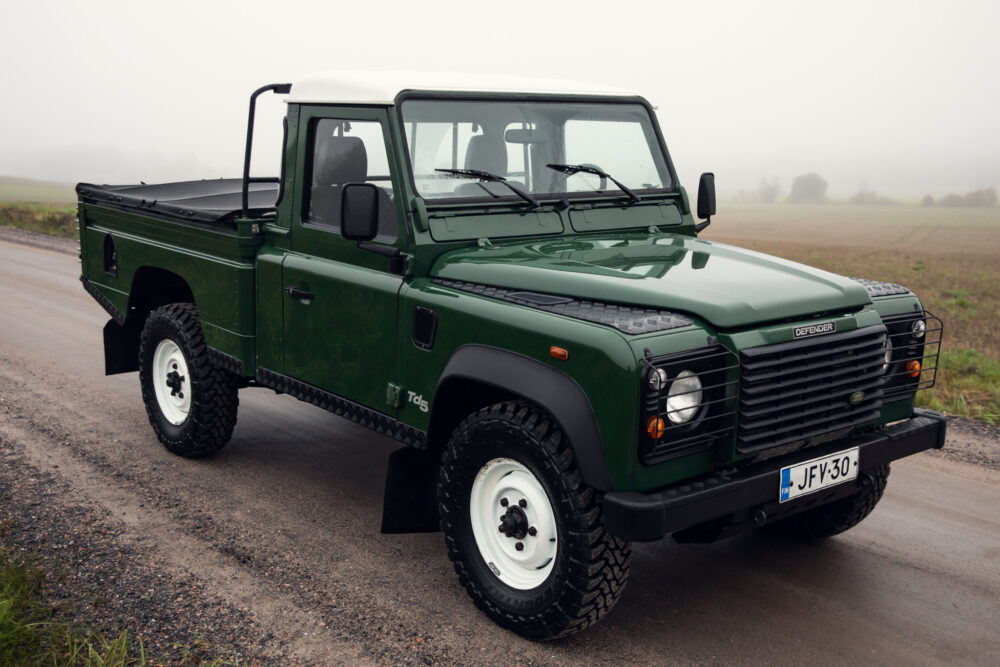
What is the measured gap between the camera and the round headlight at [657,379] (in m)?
3.40

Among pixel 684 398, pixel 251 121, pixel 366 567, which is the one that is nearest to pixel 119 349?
pixel 251 121

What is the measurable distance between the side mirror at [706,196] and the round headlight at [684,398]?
222 centimetres

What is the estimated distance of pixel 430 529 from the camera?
4555mm

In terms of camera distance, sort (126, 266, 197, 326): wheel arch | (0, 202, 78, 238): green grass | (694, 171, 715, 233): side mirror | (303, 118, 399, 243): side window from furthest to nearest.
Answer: (0, 202, 78, 238): green grass → (126, 266, 197, 326): wheel arch → (694, 171, 715, 233): side mirror → (303, 118, 399, 243): side window

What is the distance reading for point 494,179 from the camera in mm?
4652

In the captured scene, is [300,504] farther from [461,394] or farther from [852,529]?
[852,529]

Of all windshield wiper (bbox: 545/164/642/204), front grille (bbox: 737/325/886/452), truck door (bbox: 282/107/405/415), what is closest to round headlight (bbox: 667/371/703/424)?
front grille (bbox: 737/325/886/452)

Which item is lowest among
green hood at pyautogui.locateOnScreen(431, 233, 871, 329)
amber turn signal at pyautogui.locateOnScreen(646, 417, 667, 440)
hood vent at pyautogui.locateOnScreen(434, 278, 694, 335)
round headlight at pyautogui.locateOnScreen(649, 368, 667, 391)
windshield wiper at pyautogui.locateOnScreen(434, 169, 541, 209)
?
amber turn signal at pyautogui.locateOnScreen(646, 417, 667, 440)

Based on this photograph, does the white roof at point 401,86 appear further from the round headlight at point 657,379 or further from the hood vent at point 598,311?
the round headlight at point 657,379

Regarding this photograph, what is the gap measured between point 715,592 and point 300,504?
7.51 feet

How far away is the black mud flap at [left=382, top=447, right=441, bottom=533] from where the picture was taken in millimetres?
4461

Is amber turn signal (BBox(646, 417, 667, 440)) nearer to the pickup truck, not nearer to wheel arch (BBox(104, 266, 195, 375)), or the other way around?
the pickup truck

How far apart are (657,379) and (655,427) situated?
0.17 m

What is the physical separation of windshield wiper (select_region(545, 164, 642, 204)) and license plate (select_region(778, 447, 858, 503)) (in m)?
1.80
